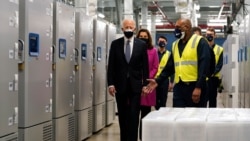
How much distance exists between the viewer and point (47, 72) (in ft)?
17.5

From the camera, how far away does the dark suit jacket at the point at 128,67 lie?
536cm

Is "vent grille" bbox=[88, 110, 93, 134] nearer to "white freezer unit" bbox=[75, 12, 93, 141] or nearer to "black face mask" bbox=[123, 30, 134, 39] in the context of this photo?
"white freezer unit" bbox=[75, 12, 93, 141]

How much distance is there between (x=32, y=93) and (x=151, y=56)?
212 cm

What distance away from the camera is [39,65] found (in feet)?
16.6

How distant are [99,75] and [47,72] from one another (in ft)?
9.04

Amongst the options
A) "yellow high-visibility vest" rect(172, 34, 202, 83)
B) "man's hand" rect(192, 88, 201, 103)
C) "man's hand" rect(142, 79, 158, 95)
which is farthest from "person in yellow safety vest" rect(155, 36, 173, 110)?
"man's hand" rect(192, 88, 201, 103)

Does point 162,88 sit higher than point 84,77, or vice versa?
point 84,77

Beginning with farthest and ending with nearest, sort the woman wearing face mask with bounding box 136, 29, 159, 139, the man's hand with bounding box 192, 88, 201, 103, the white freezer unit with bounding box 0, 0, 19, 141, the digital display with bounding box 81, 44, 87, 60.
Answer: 1. the digital display with bounding box 81, 44, 87, 60
2. the woman wearing face mask with bounding box 136, 29, 159, 139
3. the man's hand with bounding box 192, 88, 201, 103
4. the white freezer unit with bounding box 0, 0, 19, 141

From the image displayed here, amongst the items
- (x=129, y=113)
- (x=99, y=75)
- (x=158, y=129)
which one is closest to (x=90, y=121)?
(x=99, y=75)

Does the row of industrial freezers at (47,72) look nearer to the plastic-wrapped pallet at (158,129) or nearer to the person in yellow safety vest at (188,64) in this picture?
the person in yellow safety vest at (188,64)

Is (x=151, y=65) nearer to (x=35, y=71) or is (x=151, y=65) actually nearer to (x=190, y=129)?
(x=35, y=71)

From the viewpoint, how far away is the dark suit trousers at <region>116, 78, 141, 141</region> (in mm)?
5266

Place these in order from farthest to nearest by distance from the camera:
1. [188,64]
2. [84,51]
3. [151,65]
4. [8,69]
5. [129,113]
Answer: [84,51]
[151,65]
[129,113]
[188,64]
[8,69]

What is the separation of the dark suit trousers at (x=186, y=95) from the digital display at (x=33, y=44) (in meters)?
1.56
